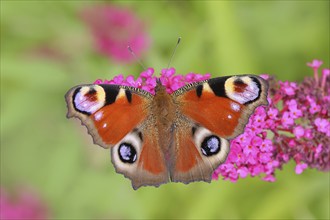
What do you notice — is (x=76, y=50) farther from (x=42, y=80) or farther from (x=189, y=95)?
(x=189, y=95)

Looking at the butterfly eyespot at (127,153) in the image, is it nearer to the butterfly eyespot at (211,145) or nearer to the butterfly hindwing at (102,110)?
the butterfly hindwing at (102,110)

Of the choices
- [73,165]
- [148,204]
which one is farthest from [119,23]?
[148,204]

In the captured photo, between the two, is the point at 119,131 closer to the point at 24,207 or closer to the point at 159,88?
the point at 159,88

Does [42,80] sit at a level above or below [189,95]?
above

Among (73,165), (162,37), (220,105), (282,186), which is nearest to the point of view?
(220,105)

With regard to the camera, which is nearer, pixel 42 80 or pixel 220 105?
pixel 220 105

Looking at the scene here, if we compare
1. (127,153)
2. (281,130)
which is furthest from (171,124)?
(281,130)
